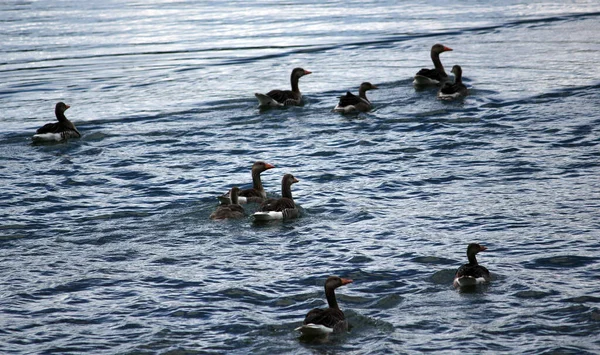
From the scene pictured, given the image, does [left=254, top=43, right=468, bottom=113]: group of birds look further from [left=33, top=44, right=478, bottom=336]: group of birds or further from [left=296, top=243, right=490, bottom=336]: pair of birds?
[left=296, top=243, right=490, bottom=336]: pair of birds

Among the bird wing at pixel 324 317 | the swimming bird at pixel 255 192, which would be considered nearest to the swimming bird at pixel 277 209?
the swimming bird at pixel 255 192

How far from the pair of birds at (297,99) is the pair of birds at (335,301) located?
10231 millimetres

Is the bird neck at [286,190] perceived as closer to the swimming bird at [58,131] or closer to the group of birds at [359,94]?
the group of birds at [359,94]

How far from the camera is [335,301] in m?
11.6

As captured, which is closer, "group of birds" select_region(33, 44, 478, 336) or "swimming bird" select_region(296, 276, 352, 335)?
"swimming bird" select_region(296, 276, 352, 335)

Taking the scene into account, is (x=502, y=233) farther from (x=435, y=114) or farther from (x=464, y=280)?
(x=435, y=114)

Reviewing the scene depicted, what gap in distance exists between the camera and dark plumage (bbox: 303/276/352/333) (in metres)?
11.0

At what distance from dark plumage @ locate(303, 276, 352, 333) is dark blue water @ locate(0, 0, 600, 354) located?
0.67 ft

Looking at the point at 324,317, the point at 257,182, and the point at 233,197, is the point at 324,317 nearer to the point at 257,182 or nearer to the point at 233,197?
the point at 233,197

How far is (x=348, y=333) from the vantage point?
1136 cm

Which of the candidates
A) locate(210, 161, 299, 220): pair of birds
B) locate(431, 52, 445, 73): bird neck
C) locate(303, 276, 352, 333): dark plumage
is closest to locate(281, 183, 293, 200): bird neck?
locate(210, 161, 299, 220): pair of birds

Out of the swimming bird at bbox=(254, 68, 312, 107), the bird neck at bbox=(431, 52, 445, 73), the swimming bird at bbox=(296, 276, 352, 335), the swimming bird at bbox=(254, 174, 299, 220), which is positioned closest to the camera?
the swimming bird at bbox=(296, 276, 352, 335)

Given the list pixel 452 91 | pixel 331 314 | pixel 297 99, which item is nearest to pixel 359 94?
pixel 297 99

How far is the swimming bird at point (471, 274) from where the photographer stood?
1238 centimetres
